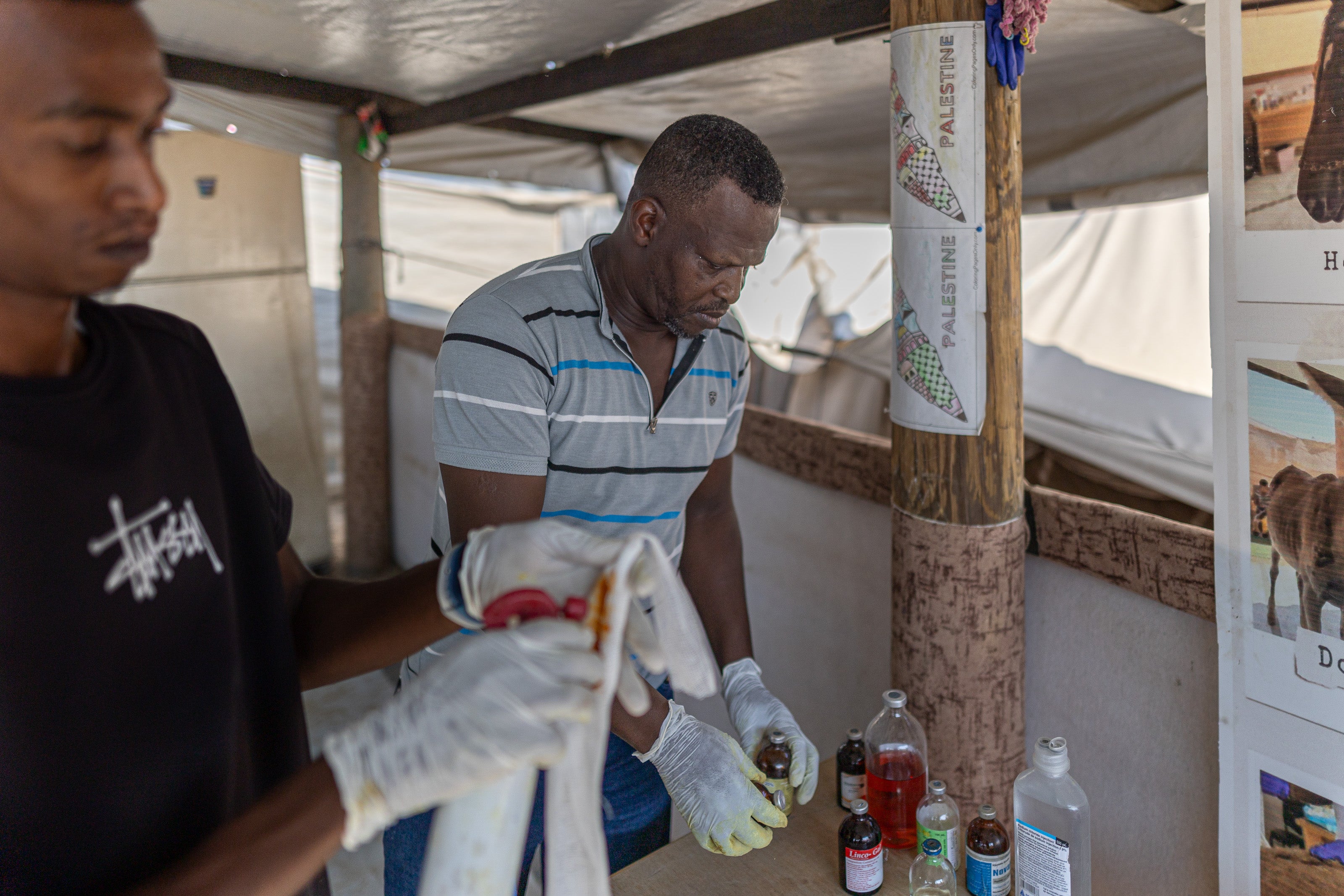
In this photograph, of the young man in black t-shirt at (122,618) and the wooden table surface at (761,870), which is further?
the wooden table surface at (761,870)

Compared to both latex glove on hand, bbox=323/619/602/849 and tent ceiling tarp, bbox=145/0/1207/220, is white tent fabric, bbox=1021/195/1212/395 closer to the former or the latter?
tent ceiling tarp, bbox=145/0/1207/220

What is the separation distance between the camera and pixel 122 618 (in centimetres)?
83

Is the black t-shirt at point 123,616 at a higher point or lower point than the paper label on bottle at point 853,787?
higher

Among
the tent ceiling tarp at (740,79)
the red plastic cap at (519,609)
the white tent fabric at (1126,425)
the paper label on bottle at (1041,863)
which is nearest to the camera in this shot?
the red plastic cap at (519,609)

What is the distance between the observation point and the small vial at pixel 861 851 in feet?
4.65

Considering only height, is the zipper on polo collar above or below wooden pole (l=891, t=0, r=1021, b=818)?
above

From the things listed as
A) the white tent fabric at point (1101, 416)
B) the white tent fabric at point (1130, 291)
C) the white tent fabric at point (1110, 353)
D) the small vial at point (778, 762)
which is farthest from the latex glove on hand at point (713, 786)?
the white tent fabric at point (1130, 291)

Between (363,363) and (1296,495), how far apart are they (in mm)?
4417

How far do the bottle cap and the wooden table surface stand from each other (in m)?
0.24

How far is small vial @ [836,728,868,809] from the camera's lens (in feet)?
5.39

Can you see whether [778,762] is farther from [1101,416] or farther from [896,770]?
[1101,416]

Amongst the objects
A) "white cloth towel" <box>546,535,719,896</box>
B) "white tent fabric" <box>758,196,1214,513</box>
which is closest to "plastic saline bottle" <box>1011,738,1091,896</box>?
"white cloth towel" <box>546,535,719,896</box>

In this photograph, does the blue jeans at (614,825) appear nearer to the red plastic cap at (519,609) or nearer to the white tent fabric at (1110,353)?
the red plastic cap at (519,609)

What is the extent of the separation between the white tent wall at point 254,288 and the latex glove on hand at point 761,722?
406 cm
